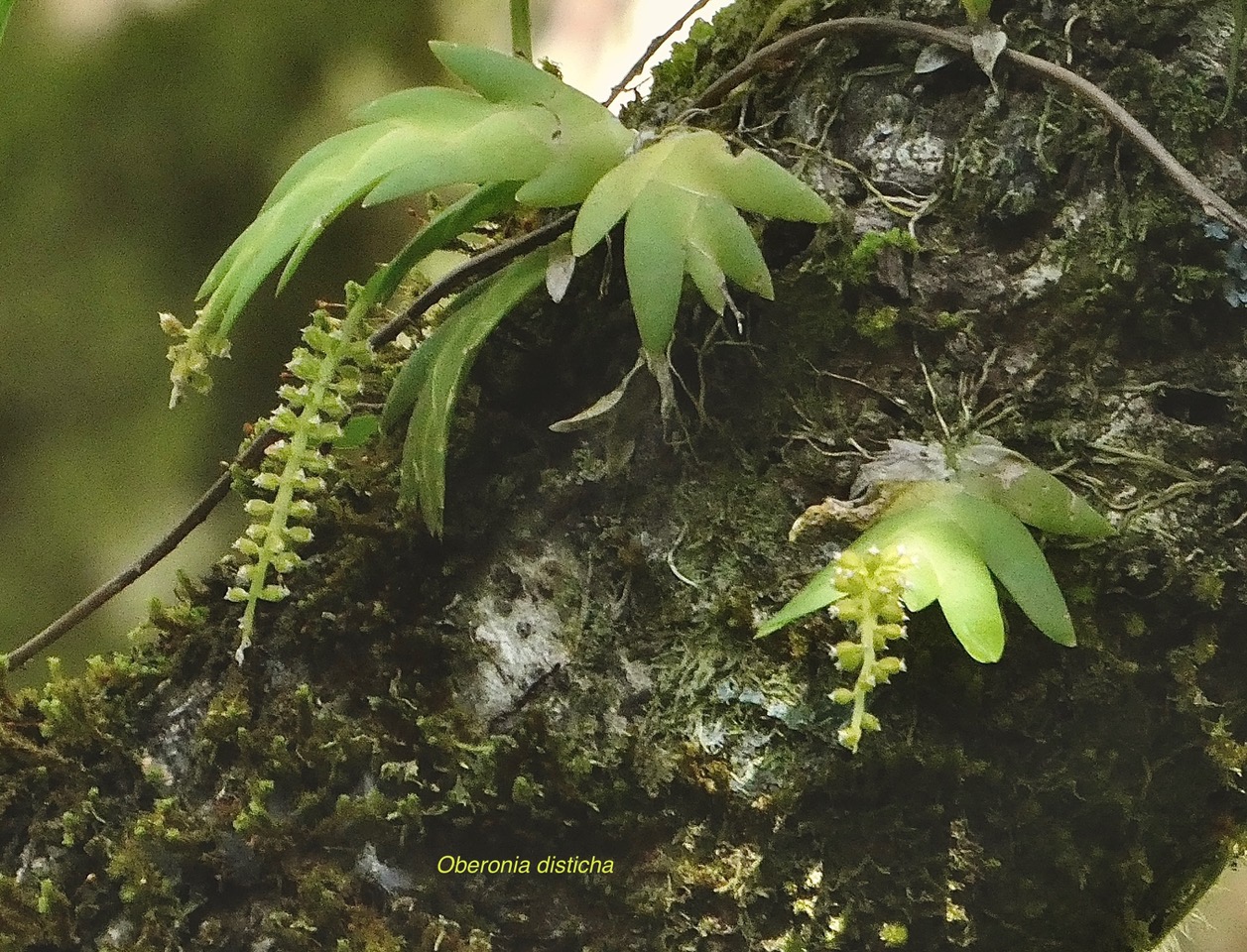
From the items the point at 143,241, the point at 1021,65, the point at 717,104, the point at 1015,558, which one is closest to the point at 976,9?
the point at 1021,65

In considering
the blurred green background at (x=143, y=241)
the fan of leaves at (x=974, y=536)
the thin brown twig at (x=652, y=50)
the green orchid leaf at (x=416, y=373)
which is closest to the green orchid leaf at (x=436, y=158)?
the green orchid leaf at (x=416, y=373)

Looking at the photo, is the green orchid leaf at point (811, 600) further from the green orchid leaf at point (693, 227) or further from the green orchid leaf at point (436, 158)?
the green orchid leaf at point (436, 158)

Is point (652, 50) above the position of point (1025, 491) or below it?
above

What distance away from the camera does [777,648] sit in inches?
28.7

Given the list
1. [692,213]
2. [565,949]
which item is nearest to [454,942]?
[565,949]

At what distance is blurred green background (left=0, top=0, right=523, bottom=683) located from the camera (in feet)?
4.55

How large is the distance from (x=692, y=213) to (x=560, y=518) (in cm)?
31

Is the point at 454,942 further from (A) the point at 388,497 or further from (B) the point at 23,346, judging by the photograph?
(B) the point at 23,346

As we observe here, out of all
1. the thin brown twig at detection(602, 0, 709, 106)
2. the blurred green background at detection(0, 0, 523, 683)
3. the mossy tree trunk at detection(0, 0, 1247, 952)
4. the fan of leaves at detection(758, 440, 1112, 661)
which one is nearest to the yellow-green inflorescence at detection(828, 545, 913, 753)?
the fan of leaves at detection(758, 440, 1112, 661)

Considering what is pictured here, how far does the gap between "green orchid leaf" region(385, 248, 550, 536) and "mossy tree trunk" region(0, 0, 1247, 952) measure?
0.06 metres

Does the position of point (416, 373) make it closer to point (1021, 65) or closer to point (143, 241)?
point (1021, 65)

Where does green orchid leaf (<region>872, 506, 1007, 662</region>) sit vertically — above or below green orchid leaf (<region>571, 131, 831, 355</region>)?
below

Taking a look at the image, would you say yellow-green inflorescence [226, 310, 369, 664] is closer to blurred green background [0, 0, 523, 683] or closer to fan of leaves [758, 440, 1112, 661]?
fan of leaves [758, 440, 1112, 661]

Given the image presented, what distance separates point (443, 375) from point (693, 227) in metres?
0.27
